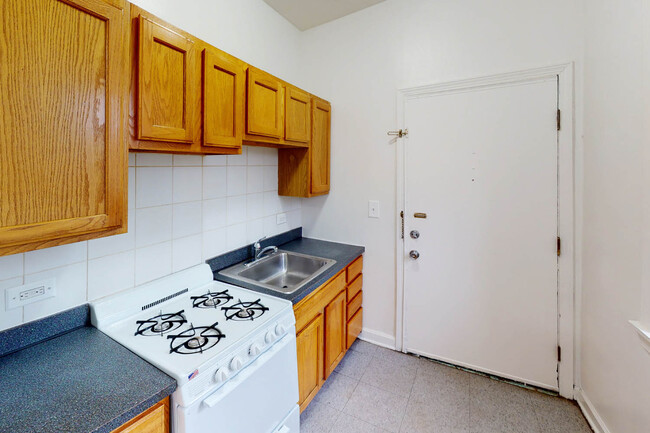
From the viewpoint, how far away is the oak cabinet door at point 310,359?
1576 mm

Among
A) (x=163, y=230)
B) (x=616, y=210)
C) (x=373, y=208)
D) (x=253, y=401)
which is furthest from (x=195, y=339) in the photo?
(x=616, y=210)

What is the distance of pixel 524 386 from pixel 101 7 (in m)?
2.86

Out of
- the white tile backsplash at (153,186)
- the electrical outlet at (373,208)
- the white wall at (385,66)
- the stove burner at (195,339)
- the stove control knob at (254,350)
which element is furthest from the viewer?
the electrical outlet at (373,208)

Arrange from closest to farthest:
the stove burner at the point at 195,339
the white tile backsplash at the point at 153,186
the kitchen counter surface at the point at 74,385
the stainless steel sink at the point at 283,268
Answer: the kitchen counter surface at the point at 74,385, the stove burner at the point at 195,339, the white tile backsplash at the point at 153,186, the stainless steel sink at the point at 283,268

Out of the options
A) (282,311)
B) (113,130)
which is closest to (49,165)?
(113,130)

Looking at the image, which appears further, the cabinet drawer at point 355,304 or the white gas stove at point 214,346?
the cabinet drawer at point 355,304

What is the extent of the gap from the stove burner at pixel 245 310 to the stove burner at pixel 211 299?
0.25 feet

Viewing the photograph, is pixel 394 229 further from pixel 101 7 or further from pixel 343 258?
pixel 101 7

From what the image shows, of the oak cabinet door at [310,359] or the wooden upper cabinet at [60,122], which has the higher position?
the wooden upper cabinet at [60,122]

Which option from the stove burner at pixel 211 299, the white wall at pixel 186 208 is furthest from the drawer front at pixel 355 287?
the stove burner at pixel 211 299

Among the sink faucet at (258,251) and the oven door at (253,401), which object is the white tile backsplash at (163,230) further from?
the oven door at (253,401)

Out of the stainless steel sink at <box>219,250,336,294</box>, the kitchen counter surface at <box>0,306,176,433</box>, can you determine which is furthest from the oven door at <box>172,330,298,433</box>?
the stainless steel sink at <box>219,250,336,294</box>

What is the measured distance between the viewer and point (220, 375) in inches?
40.0

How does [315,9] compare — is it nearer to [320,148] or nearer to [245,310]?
[320,148]
